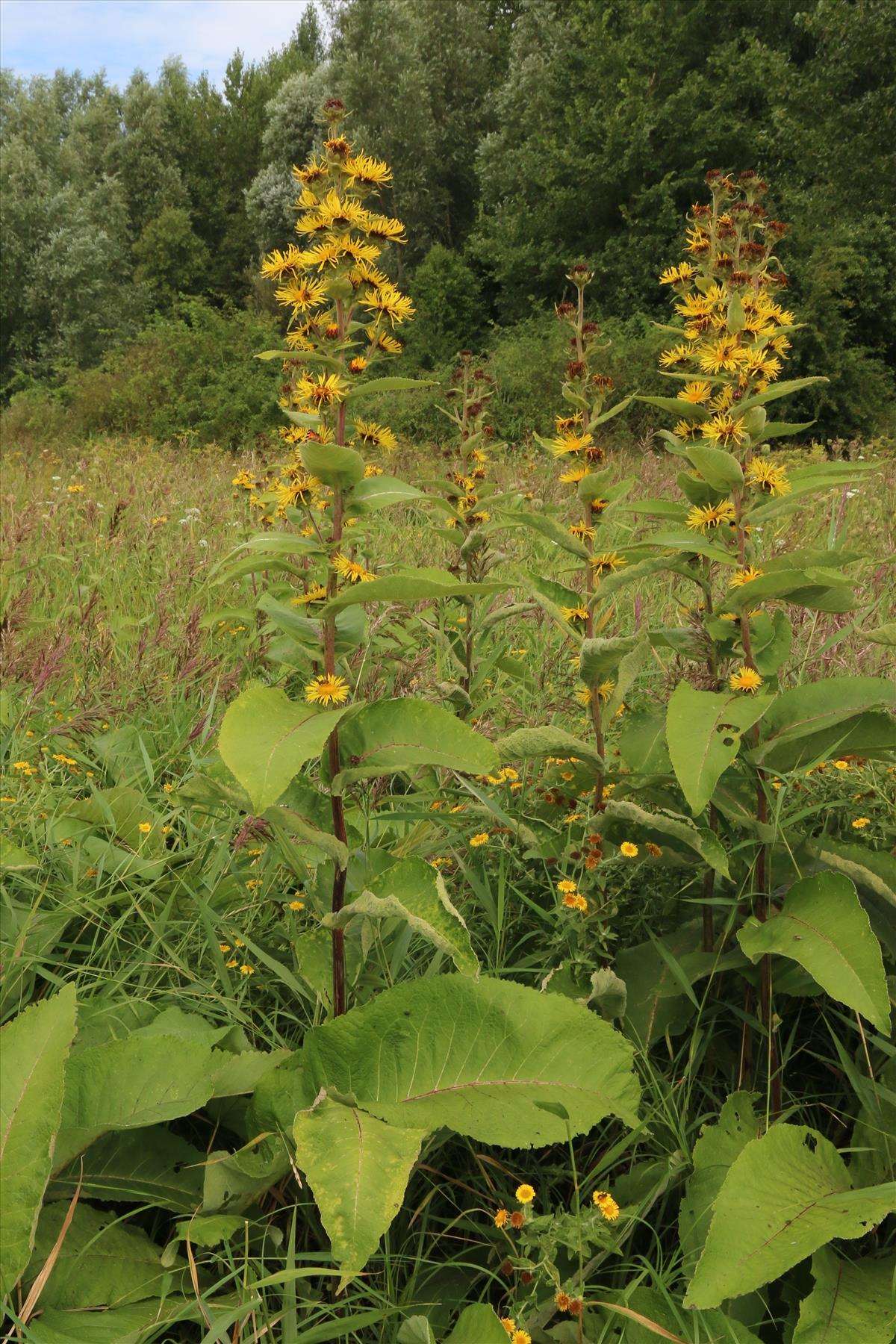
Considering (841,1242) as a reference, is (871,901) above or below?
above

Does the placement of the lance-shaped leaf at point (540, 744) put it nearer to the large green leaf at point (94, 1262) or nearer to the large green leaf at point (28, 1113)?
the large green leaf at point (28, 1113)

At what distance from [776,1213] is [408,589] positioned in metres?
0.94

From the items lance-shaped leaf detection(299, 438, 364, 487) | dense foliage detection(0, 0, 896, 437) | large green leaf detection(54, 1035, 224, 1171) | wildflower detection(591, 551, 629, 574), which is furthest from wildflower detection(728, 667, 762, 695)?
dense foliage detection(0, 0, 896, 437)

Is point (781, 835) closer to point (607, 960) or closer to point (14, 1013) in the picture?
point (607, 960)

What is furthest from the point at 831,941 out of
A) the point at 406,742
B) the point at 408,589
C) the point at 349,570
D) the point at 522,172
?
the point at 522,172

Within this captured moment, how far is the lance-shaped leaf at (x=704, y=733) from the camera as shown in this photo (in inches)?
51.0

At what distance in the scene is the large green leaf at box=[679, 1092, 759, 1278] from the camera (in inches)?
49.9

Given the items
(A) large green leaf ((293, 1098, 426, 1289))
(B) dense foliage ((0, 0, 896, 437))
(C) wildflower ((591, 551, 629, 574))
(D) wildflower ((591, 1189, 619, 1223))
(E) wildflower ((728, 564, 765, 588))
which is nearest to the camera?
(A) large green leaf ((293, 1098, 426, 1289))

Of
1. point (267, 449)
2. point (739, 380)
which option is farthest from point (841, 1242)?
point (267, 449)

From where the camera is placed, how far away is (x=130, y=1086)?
50.2 inches

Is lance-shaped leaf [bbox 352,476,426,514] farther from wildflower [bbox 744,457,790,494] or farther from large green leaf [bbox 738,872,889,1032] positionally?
large green leaf [bbox 738,872,889,1032]

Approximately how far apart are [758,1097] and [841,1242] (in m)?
0.22

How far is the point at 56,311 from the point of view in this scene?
27125 millimetres

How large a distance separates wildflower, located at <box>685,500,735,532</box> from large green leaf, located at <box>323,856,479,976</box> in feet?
2.44
